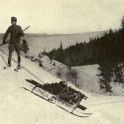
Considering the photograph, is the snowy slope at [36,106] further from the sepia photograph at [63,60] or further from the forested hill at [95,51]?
the forested hill at [95,51]

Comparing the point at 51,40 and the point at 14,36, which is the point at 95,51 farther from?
the point at 14,36

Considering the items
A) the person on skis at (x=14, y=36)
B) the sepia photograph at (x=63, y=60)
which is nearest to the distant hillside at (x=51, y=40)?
the sepia photograph at (x=63, y=60)

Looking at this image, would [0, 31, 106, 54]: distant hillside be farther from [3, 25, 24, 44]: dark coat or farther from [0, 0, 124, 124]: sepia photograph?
[3, 25, 24, 44]: dark coat

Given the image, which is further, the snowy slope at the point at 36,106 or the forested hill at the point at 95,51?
the forested hill at the point at 95,51

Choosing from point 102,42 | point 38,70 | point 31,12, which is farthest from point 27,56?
point 102,42

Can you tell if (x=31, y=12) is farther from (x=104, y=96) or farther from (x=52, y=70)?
(x=104, y=96)

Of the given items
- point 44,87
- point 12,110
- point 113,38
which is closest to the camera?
point 12,110

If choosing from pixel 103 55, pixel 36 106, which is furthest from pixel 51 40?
pixel 36 106
